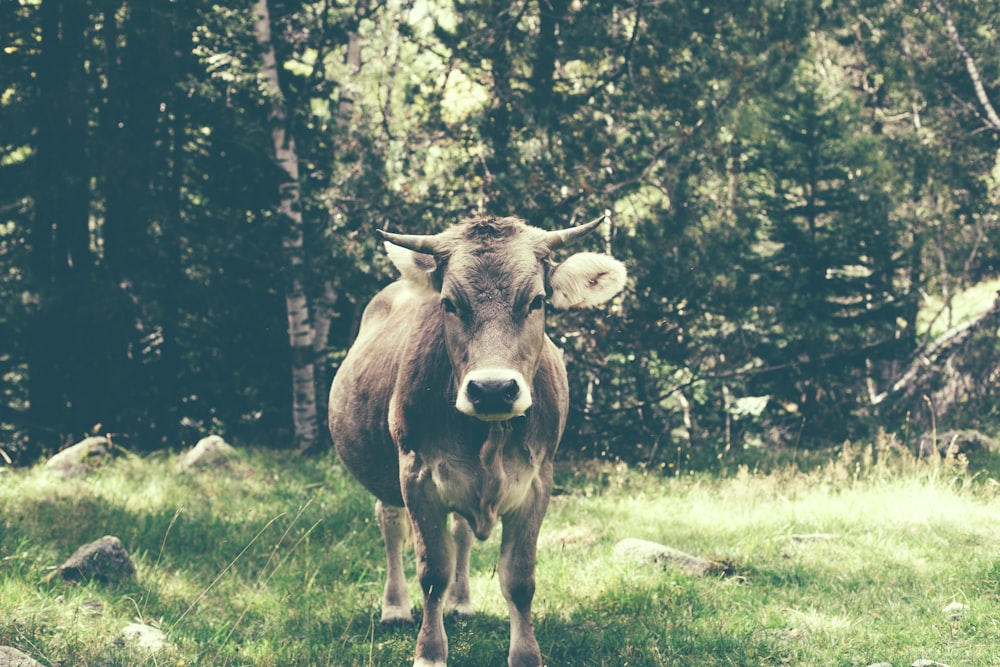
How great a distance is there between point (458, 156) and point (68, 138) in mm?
5039

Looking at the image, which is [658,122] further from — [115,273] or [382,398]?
[115,273]

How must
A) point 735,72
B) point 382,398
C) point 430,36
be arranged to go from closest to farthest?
point 382,398 → point 735,72 → point 430,36

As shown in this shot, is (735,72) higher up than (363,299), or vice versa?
(735,72)

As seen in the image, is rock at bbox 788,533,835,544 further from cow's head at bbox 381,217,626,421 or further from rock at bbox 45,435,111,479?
rock at bbox 45,435,111,479

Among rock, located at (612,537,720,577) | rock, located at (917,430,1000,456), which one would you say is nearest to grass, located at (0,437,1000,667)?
rock, located at (612,537,720,577)

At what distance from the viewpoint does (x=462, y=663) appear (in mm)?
4797

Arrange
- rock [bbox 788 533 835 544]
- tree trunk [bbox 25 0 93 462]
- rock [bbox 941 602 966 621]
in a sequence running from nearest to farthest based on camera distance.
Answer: rock [bbox 941 602 966 621] < rock [bbox 788 533 835 544] < tree trunk [bbox 25 0 93 462]

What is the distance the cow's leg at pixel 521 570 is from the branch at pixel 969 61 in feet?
38.9

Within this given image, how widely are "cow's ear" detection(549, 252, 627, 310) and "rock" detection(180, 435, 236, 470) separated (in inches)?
242

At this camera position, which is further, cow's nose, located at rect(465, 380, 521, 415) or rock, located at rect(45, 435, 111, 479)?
rock, located at rect(45, 435, 111, 479)

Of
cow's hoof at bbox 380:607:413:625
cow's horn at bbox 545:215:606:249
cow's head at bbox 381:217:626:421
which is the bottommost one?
cow's hoof at bbox 380:607:413:625

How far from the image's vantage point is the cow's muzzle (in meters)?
3.91

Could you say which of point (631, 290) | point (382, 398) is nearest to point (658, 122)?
point (631, 290)

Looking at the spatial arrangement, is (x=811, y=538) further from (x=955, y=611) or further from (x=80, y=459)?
(x=80, y=459)
